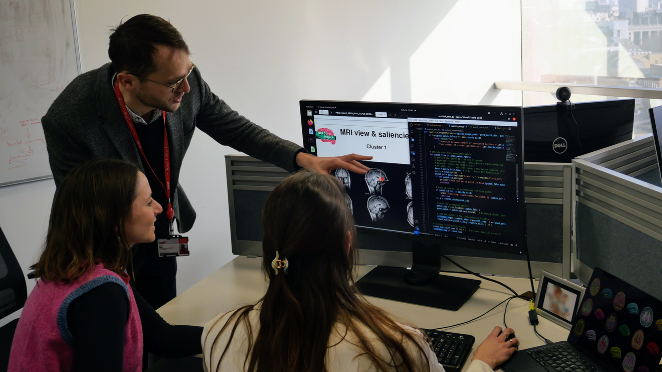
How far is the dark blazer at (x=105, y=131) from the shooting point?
1631 mm

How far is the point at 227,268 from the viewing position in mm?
1885

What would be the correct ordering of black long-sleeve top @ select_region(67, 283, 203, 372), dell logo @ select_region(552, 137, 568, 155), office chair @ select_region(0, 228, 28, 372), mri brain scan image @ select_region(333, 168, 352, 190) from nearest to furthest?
black long-sleeve top @ select_region(67, 283, 203, 372)
mri brain scan image @ select_region(333, 168, 352, 190)
office chair @ select_region(0, 228, 28, 372)
dell logo @ select_region(552, 137, 568, 155)

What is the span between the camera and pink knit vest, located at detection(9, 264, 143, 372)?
3.61 ft

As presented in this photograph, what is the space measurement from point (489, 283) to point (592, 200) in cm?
37

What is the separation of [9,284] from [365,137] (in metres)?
1.24

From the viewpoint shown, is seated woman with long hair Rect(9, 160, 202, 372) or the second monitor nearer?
seated woman with long hair Rect(9, 160, 202, 372)

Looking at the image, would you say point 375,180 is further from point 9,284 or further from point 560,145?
point 9,284

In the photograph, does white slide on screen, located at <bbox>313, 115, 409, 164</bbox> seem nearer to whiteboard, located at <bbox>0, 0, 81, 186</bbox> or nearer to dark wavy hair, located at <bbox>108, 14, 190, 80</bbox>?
dark wavy hair, located at <bbox>108, 14, 190, 80</bbox>

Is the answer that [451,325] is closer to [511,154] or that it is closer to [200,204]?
[511,154]

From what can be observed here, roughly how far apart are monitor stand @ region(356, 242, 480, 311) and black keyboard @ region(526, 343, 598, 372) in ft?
0.96

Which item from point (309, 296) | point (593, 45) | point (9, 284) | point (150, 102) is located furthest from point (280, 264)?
point (593, 45)

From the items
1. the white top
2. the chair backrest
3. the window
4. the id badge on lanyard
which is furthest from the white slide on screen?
the window

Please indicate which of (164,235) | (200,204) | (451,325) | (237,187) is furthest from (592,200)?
(200,204)

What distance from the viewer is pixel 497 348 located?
122cm
